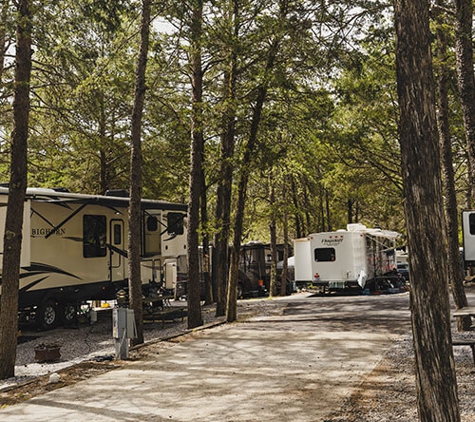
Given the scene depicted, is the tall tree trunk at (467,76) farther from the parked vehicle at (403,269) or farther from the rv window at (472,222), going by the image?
the parked vehicle at (403,269)

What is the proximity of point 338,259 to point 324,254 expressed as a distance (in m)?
0.63

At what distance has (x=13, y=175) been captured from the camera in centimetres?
913

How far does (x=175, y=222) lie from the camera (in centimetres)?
1853

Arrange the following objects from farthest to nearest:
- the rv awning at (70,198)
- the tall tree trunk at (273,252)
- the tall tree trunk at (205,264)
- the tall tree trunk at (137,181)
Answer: the tall tree trunk at (273,252) < the tall tree trunk at (205,264) < the rv awning at (70,198) < the tall tree trunk at (137,181)

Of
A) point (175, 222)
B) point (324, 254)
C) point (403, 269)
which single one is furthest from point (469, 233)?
point (403, 269)

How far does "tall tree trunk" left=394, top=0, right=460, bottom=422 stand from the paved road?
1.89 meters

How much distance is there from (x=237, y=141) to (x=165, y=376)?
1077 centimetres

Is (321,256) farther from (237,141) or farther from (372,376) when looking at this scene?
(372,376)

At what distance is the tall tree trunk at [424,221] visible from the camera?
4.59m

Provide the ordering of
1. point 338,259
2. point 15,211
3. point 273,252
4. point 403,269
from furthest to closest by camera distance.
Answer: point 403,269, point 273,252, point 338,259, point 15,211

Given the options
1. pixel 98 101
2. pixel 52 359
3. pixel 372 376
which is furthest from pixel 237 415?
pixel 98 101

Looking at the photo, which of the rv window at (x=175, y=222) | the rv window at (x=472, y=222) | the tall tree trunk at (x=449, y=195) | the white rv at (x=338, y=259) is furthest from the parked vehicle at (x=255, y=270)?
the tall tree trunk at (x=449, y=195)

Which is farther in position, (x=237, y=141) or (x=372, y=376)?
(x=237, y=141)

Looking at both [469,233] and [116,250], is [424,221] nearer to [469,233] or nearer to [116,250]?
[116,250]
